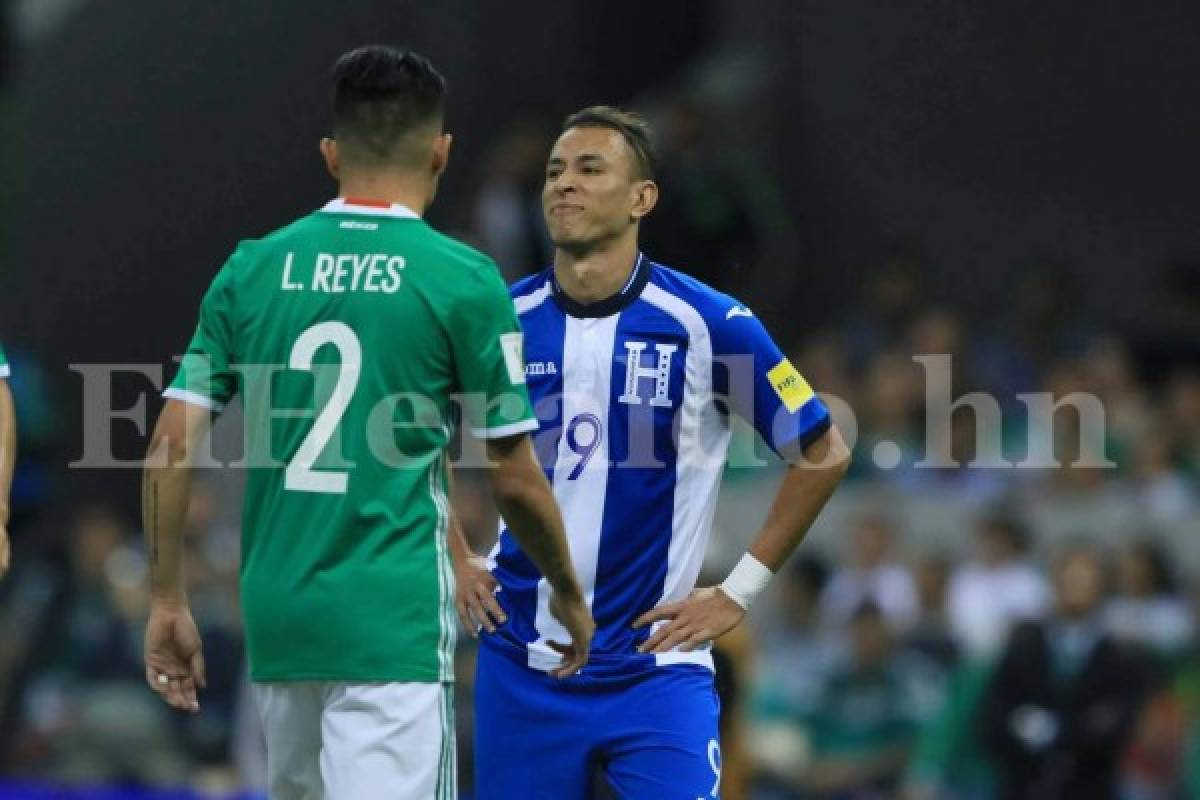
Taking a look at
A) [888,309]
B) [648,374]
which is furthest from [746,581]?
[888,309]

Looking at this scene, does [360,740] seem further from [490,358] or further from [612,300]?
[612,300]

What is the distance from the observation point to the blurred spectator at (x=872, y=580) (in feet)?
40.8

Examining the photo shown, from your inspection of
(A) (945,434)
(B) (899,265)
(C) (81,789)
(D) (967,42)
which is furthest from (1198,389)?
(C) (81,789)

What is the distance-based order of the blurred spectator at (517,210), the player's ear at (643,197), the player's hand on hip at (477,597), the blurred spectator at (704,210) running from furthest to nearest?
the blurred spectator at (517,210) < the blurred spectator at (704,210) < the player's ear at (643,197) < the player's hand on hip at (477,597)

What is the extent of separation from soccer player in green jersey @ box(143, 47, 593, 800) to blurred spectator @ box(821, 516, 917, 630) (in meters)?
6.70

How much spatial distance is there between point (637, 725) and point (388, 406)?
59.4 inches

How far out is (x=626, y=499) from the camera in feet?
22.7

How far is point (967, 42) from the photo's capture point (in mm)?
17016

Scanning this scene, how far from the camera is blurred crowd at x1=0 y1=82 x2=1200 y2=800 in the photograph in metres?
11.3

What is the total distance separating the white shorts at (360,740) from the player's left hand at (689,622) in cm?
104

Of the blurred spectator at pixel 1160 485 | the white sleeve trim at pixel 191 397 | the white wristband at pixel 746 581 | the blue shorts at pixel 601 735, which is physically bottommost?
the blue shorts at pixel 601 735

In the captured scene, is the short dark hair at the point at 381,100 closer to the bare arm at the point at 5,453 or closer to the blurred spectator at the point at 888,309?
the bare arm at the point at 5,453

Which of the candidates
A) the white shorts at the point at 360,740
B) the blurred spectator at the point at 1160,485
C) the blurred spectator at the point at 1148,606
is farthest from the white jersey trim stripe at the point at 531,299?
the blurred spectator at the point at 1160,485

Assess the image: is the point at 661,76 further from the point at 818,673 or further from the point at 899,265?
the point at 818,673
